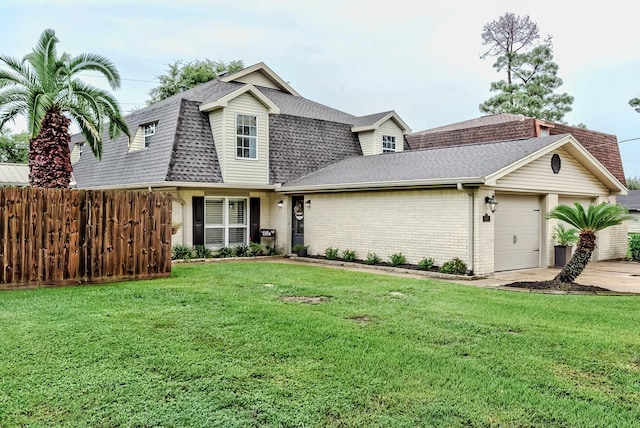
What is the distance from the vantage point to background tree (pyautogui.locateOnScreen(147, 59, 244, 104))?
116 feet

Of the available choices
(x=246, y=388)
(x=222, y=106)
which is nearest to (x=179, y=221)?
(x=222, y=106)

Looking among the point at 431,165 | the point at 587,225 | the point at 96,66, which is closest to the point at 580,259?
the point at 587,225

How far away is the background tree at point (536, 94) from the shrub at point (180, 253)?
30.5 meters

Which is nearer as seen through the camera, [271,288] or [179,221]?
[271,288]

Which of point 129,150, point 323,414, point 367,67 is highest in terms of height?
point 367,67

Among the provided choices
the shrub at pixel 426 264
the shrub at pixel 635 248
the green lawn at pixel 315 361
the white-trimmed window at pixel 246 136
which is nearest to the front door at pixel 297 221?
the white-trimmed window at pixel 246 136

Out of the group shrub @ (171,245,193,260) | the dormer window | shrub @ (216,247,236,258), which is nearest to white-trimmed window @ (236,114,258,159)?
shrub @ (216,247,236,258)

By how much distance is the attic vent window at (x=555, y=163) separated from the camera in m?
14.3

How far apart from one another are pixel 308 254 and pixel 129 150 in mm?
7860

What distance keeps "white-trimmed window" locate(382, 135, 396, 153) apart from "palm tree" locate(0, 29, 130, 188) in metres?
11.5

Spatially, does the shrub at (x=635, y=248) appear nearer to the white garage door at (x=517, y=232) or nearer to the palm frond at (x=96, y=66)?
the white garage door at (x=517, y=232)

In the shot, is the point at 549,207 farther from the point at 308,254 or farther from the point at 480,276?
the point at 308,254

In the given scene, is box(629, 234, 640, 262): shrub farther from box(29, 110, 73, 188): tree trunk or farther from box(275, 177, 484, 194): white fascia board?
box(29, 110, 73, 188): tree trunk

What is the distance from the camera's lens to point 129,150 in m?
18.6
